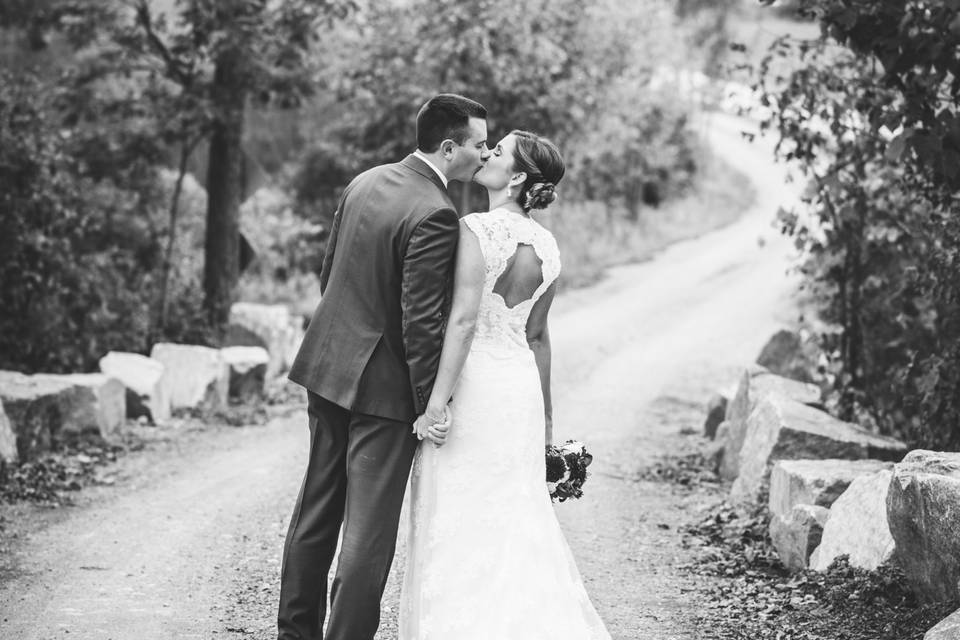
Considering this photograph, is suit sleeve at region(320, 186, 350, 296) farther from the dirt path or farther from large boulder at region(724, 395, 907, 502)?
large boulder at region(724, 395, 907, 502)

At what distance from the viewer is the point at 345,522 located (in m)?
4.29

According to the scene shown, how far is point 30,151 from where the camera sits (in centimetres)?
1095

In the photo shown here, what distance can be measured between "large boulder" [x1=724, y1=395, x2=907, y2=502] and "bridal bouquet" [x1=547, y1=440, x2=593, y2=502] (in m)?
3.05

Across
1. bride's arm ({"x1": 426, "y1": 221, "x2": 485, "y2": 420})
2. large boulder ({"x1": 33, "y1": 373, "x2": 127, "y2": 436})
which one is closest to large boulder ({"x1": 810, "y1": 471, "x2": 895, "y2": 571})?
bride's arm ({"x1": 426, "y1": 221, "x2": 485, "y2": 420})

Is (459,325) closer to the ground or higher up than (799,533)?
higher up

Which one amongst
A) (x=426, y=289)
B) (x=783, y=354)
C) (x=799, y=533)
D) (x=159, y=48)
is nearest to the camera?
(x=426, y=289)

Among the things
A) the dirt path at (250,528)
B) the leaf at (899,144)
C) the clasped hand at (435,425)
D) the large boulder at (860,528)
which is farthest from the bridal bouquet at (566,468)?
the leaf at (899,144)

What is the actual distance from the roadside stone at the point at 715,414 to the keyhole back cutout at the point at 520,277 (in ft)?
20.7

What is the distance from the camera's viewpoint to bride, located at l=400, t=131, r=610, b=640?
169 inches

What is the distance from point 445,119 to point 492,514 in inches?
62.7

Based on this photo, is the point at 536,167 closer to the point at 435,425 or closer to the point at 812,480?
the point at 435,425

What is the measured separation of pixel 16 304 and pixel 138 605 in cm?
630

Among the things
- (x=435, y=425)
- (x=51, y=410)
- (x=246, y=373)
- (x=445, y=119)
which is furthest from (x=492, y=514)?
(x=246, y=373)

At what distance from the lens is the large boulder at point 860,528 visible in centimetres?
557
